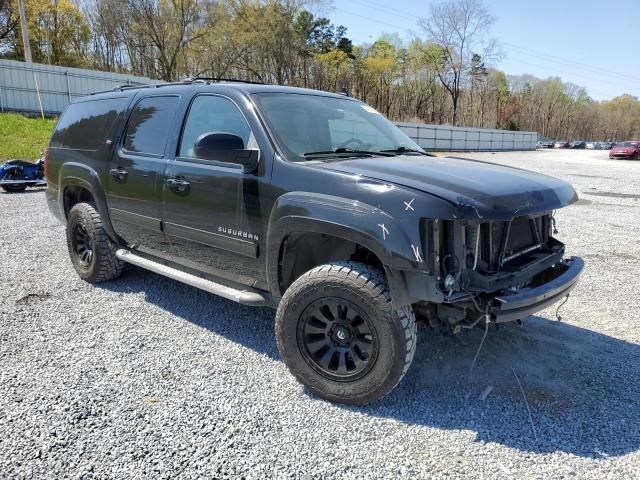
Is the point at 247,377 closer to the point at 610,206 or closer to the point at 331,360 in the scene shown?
the point at 331,360

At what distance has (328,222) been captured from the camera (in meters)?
2.89

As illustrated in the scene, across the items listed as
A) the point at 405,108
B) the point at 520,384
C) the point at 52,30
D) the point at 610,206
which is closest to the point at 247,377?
the point at 520,384

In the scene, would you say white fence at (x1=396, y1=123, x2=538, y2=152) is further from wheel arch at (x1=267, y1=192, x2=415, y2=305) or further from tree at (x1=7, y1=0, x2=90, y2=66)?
wheel arch at (x1=267, y1=192, x2=415, y2=305)

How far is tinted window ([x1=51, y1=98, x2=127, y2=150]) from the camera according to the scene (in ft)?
15.8

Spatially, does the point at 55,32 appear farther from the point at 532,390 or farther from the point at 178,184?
the point at 532,390

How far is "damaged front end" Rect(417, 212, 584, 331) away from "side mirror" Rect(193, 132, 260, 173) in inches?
52.3

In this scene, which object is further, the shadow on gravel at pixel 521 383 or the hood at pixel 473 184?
the shadow on gravel at pixel 521 383

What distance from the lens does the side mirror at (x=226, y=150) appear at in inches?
127

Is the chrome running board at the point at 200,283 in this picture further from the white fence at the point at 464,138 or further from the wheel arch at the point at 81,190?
the white fence at the point at 464,138

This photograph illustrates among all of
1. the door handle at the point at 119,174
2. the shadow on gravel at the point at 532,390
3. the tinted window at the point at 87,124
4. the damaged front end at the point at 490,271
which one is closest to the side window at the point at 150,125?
the door handle at the point at 119,174

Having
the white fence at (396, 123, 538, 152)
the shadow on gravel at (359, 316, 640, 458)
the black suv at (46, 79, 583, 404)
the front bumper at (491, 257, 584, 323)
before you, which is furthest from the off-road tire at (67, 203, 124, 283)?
the white fence at (396, 123, 538, 152)

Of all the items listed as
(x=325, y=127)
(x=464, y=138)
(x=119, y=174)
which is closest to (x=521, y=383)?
(x=325, y=127)

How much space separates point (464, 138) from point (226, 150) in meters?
42.5

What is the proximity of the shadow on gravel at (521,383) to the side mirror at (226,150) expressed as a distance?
1.47m
